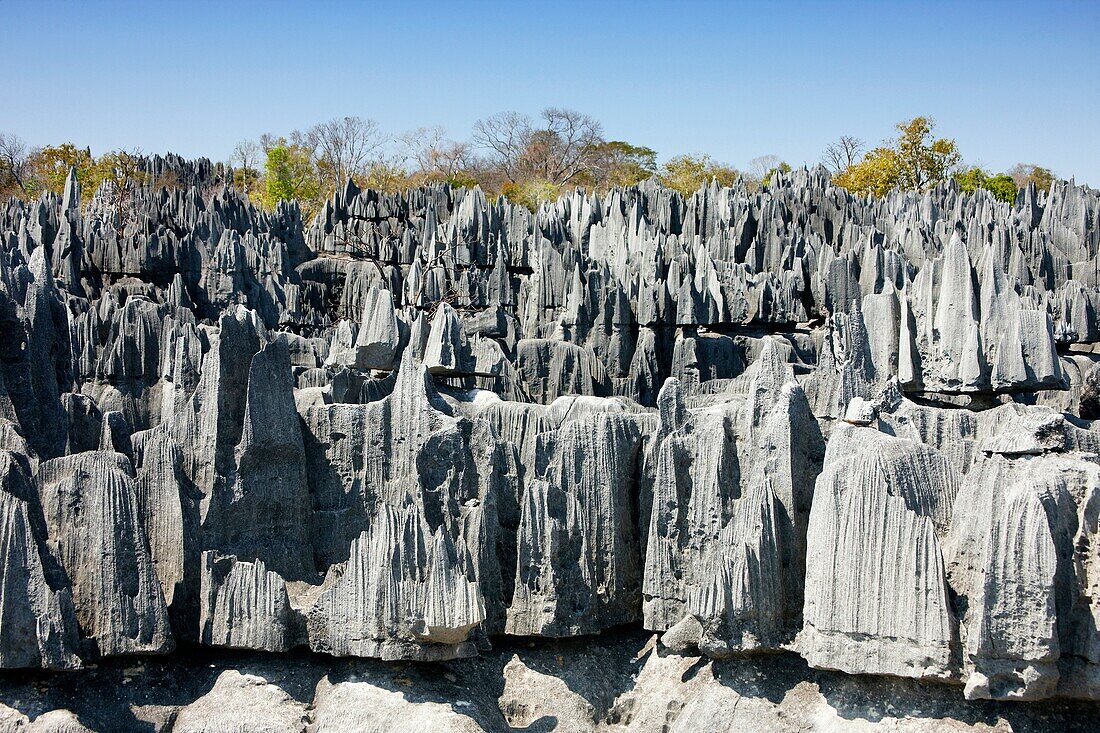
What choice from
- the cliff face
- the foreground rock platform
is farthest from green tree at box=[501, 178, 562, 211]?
the foreground rock platform

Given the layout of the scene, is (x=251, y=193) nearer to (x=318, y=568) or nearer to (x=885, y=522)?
(x=318, y=568)

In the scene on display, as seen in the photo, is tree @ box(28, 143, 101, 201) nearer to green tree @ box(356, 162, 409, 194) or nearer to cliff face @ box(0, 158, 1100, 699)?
green tree @ box(356, 162, 409, 194)

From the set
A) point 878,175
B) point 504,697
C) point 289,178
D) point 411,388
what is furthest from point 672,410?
point 289,178

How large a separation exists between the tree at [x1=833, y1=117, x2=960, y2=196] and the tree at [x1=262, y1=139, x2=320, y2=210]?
31.0 metres

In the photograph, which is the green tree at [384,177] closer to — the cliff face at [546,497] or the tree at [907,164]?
the tree at [907,164]

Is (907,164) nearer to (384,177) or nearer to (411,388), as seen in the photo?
(384,177)

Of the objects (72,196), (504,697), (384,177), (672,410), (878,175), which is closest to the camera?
(504,697)

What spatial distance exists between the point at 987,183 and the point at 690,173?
683 inches

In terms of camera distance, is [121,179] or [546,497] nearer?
[546,497]

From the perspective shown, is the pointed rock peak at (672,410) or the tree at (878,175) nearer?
the pointed rock peak at (672,410)

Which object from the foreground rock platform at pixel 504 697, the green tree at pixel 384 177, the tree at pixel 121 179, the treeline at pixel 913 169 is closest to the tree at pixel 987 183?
the treeline at pixel 913 169

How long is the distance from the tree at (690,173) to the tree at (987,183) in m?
12.9

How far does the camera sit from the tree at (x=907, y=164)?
188 feet

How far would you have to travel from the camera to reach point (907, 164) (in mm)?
57812
